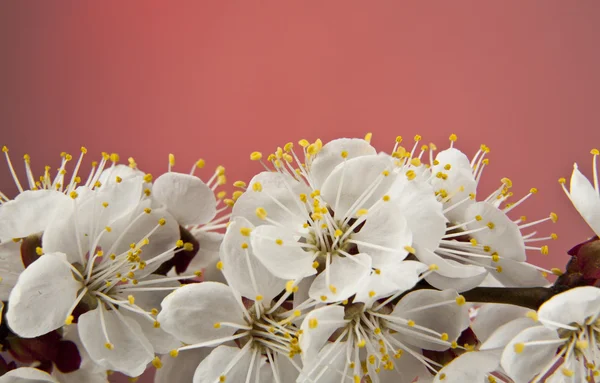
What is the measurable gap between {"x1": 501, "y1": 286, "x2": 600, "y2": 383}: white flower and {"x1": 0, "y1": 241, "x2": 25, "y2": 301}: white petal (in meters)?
0.47

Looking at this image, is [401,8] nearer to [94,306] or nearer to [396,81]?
[396,81]

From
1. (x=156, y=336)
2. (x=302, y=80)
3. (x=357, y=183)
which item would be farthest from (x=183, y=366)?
(x=302, y=80)

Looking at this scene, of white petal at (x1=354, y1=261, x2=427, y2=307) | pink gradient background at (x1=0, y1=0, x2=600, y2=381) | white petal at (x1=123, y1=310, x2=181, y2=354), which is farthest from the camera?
pink gradient background at (x1=0, y1=0, x2=600, y2=381)

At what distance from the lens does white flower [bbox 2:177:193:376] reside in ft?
2.12

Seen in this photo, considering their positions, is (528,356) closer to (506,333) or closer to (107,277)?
(506,333)

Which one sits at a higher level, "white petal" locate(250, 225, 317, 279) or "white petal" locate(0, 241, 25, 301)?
"white petal" locate(250, 225, 317, 279)

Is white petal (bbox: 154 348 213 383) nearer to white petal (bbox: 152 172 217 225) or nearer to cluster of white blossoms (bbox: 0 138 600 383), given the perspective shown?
cluster of white blossoms (bbox: 0 138 600 383)

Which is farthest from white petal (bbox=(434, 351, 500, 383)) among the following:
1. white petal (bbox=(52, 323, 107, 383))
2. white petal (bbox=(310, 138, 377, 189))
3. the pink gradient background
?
the pink gradient background

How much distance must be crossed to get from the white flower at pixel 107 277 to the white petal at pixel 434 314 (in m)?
0.23

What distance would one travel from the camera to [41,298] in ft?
2.09

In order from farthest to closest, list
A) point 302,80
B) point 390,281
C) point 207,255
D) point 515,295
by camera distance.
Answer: point 302,80 → point 207,255 → point 515,295 → point 390,281

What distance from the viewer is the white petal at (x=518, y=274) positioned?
0.71 meters

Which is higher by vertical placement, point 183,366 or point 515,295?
point 515,295

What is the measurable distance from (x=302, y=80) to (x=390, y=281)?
1485 mm
